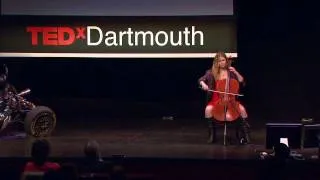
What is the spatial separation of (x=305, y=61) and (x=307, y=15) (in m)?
0.73

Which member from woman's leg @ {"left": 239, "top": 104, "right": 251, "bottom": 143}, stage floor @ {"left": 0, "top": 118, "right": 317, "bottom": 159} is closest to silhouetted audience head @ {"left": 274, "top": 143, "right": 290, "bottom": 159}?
stage floor @ {"left": 0, "top": 118, "right": 317, "bottom": 159}

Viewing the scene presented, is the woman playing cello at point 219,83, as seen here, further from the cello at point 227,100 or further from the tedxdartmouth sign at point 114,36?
the tedxdartmouth sign at point 114,36

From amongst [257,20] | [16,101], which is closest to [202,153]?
[16,101]

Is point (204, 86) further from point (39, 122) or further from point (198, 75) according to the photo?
point (198, 75)

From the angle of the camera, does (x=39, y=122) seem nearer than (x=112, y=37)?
Yes

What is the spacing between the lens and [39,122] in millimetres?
10578

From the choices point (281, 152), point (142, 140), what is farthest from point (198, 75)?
point (281, 152)

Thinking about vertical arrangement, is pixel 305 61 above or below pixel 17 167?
above

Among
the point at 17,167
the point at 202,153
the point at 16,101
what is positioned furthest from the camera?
the point at 16,101

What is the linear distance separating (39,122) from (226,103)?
8.45 feet

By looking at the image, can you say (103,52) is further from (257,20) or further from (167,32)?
(257,20)

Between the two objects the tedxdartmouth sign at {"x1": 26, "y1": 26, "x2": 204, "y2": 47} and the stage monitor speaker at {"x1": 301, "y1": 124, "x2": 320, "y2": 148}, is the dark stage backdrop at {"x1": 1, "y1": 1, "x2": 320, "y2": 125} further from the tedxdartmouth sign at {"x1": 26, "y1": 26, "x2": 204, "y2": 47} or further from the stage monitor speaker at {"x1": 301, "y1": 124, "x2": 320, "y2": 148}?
the stage monitor speaker at {"x1": 301, "y1": 124, "x2": 320, "y2": 148}

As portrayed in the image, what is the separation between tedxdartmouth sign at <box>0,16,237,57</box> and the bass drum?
1.66 metres

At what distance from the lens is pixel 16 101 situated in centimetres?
1059
